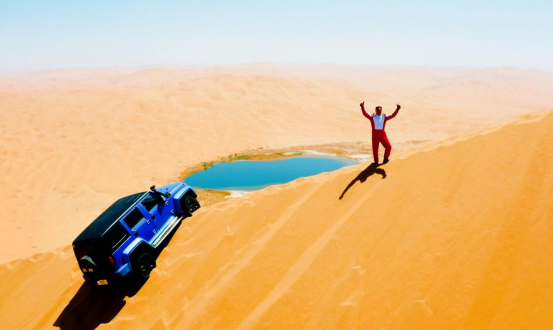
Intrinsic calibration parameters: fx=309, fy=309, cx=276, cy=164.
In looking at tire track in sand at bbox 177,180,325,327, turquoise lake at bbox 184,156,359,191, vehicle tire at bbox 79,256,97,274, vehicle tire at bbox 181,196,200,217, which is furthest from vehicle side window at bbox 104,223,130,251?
turquoise lake at bbox 184,156,359,191

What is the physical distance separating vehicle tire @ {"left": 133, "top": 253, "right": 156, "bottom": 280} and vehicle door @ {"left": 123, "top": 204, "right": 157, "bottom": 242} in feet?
1.49

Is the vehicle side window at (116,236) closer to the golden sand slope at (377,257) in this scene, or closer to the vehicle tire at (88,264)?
the vehicle tire at (88,264)

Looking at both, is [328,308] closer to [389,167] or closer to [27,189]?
[389,167]

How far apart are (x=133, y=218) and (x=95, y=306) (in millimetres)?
1725

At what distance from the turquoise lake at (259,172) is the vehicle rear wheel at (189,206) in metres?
8.39

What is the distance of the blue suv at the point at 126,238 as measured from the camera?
5.50m

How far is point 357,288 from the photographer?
4.14 metres

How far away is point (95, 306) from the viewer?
5820 millimetres

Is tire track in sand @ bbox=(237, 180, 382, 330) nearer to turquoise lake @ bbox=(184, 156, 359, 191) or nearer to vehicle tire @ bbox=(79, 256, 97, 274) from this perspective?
vehicle tire @ bbox=(79, 256, 97, 274)

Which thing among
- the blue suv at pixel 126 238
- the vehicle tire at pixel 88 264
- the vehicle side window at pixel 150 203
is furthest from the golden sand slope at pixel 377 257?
the vehicle side window at pixel 150 203

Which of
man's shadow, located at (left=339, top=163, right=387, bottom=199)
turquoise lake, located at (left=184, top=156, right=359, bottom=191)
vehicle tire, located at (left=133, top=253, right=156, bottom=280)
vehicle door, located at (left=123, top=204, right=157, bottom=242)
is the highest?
man's shadow, located at (left=339, top=163, right=387, bottom=199)

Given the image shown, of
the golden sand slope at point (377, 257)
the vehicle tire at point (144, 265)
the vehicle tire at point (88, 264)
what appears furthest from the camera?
the vehicle tire at point (144, 265)

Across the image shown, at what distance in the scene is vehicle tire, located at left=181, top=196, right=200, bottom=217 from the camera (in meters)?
7.53

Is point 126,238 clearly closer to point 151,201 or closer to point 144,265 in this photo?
point 144,265
